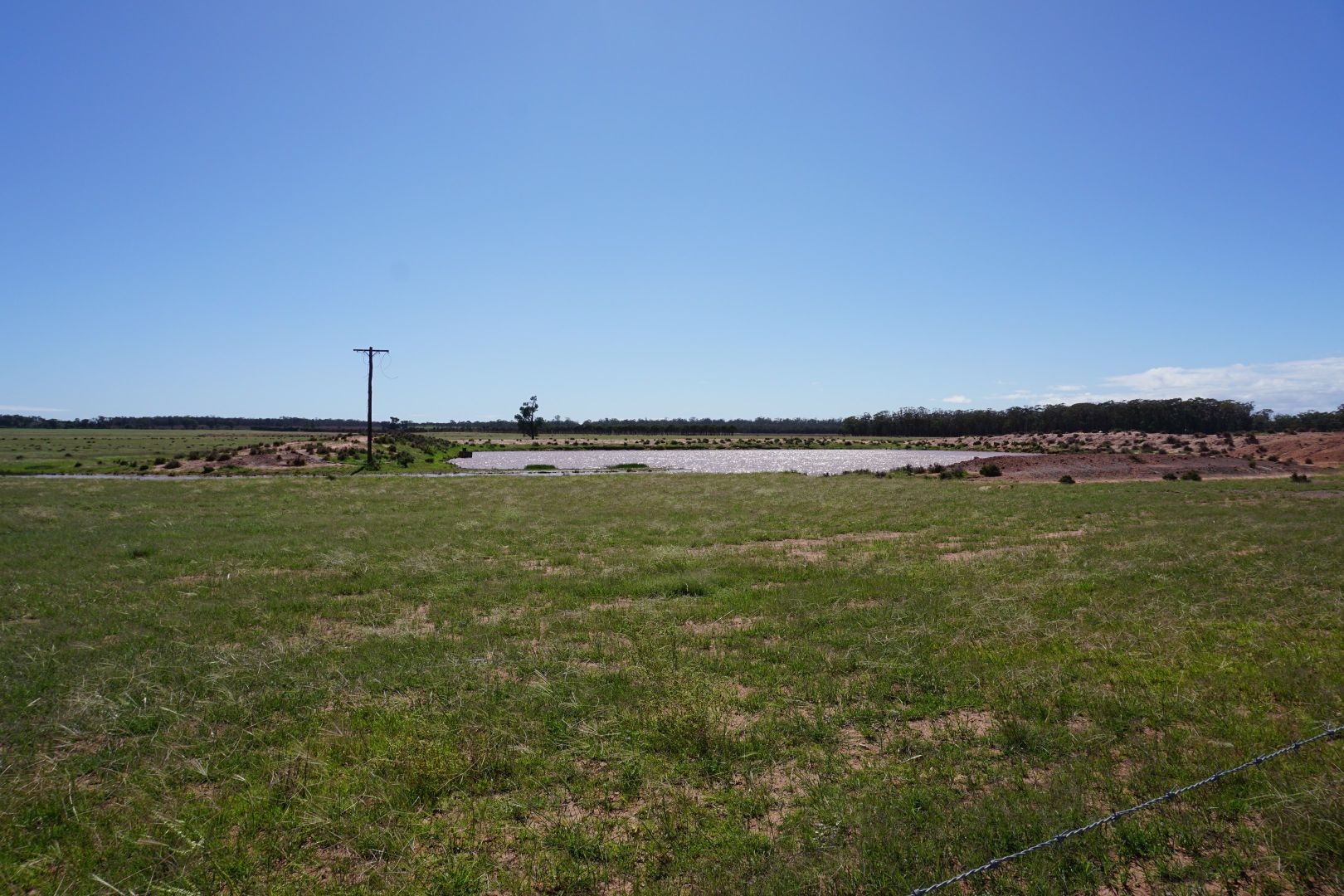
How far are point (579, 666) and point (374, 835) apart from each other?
4.00m

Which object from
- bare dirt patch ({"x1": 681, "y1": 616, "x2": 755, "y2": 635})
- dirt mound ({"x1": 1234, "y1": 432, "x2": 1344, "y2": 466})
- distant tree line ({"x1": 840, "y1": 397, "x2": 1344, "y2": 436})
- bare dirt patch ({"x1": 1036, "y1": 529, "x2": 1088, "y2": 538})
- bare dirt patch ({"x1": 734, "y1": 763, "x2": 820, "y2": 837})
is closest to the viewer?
bare dirt patch ({"x1": 734, "y1": 763, "x2": 820, "y2": 837})

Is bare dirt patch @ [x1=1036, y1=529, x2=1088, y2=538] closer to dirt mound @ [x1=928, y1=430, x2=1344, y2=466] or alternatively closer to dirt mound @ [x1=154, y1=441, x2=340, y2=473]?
dirt mound @ [x1=928, y1=430, x2=1344, y2=466]

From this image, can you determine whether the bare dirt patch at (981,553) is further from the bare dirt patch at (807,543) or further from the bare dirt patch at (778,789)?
the bare dirt patch at (778,789)

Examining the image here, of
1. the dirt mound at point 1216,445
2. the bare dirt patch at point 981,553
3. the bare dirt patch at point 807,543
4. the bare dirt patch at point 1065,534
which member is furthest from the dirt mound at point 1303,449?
the bare dirt patch at point 807,543

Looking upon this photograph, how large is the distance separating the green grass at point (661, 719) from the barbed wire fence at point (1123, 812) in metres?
0.09

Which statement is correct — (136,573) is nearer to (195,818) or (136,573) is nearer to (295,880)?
(195,818)

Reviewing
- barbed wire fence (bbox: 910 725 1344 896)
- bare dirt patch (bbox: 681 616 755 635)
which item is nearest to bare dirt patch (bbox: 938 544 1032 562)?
bare dirt patch (bbox: 681 616 755 635)

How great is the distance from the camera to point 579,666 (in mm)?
8961

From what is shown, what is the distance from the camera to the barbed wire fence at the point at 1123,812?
4453 millimetres

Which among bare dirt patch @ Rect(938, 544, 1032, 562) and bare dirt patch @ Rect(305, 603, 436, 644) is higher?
bare dirt patch @ Rect(938, 544, 1032, 562)

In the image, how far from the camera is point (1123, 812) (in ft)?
16.6

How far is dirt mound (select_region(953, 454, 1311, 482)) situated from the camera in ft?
150

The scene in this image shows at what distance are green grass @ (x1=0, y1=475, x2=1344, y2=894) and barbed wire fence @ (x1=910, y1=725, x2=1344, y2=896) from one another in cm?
9

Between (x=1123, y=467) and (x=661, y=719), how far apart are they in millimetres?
54983
